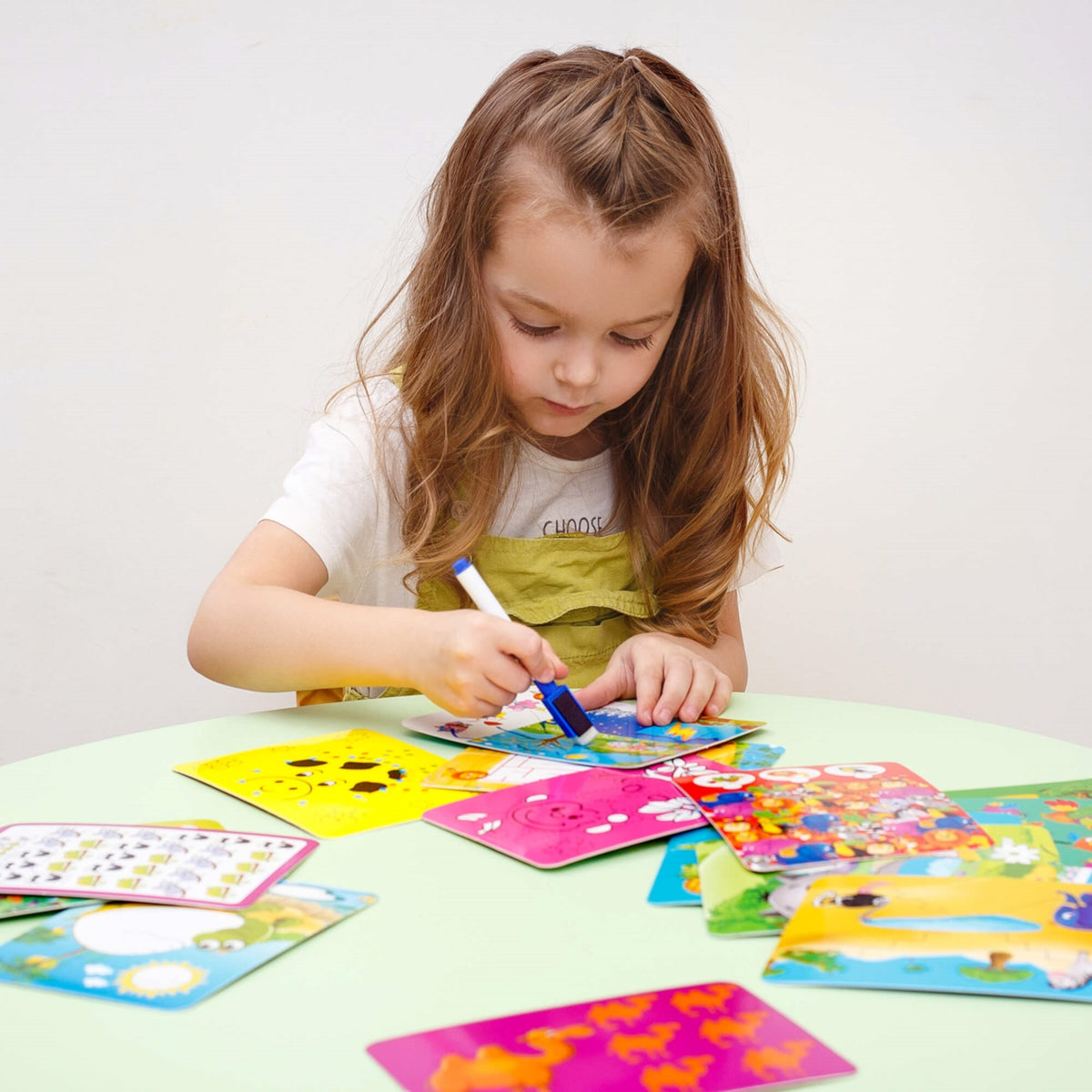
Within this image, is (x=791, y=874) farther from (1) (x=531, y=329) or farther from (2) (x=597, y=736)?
(1) (x=531, y=329)

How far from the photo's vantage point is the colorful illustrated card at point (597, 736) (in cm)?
67

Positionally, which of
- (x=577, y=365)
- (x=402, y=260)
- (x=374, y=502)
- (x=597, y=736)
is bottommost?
(x=597, y=736)

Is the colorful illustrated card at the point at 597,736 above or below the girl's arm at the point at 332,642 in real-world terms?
below

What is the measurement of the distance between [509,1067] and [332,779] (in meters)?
0.31

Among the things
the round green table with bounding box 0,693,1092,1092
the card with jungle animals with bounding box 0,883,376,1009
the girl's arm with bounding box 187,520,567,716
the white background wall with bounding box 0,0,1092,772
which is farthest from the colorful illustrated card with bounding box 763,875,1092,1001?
the white background wall with bounding box 0,0,1092,772

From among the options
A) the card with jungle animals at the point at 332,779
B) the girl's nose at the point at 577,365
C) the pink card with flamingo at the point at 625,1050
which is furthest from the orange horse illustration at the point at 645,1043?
the girl's nose at the point at 577,365

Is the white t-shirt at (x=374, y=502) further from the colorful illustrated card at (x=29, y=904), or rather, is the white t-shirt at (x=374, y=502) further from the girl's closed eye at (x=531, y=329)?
the colorful illustrated card at (x=29, y=904)

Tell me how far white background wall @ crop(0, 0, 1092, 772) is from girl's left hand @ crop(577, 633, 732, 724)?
2.67 ft

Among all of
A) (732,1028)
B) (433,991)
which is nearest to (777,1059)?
(732,1028)

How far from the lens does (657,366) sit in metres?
1.09

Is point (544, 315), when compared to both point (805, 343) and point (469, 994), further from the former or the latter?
point (805, 343)

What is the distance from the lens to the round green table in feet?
1.12

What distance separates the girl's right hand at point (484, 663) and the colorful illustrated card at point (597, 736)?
23 millimetres

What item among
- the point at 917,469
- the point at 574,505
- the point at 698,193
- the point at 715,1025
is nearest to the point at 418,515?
the point at 574,505
